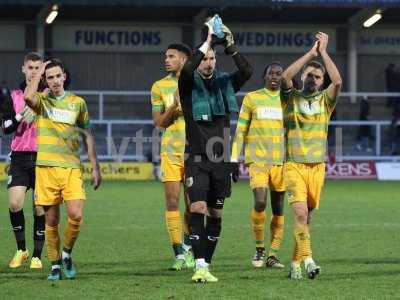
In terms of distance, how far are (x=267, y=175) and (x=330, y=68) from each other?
7.55 feet

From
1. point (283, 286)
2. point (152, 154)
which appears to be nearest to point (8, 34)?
point (152, 154)

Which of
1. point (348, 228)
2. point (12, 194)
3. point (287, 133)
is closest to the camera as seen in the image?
point (287, 133)

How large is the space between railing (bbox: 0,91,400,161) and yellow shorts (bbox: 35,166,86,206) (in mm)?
19837

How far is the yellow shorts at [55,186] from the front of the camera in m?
10.9

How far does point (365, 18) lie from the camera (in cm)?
3778

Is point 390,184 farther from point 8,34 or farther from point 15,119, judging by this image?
point 15,119

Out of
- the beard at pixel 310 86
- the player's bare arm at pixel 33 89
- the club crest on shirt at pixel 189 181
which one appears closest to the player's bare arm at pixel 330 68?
the beard at pixel 310 86

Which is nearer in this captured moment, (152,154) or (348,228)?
(348,228)

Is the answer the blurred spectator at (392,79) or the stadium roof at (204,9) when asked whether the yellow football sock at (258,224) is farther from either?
the blurred spectator at (392,79)

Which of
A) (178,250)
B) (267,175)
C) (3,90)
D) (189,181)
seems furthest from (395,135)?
(189,181)

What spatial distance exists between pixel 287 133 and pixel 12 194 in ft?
10.3

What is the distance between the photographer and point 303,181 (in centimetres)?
1112

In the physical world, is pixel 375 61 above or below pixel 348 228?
above

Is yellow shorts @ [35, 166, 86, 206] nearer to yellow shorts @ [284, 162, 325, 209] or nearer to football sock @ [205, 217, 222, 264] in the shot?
football sock @ [205, 217, 222, 264]
